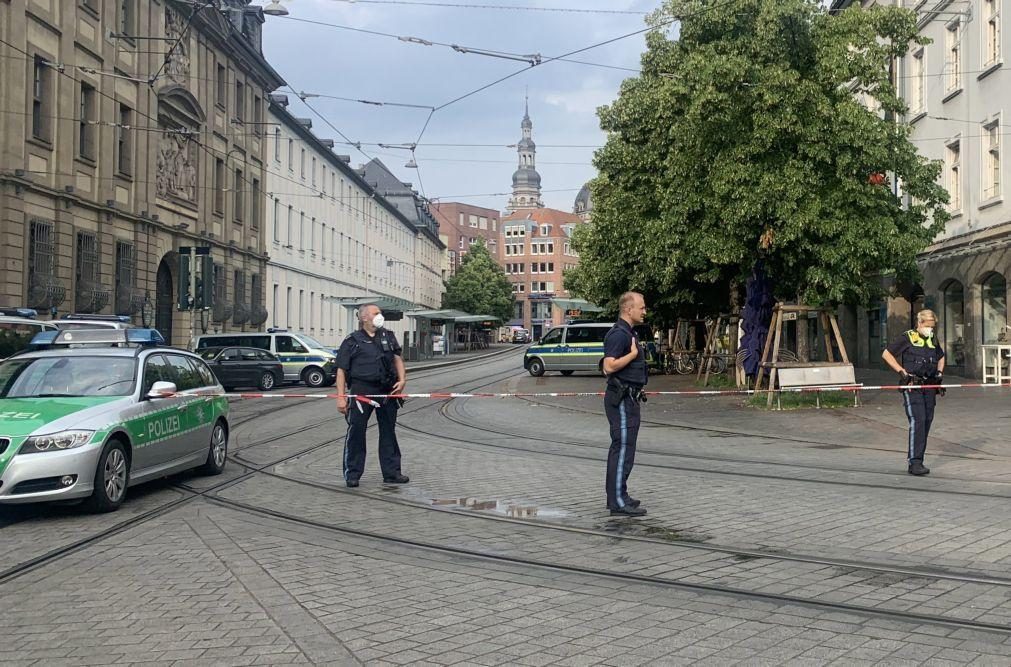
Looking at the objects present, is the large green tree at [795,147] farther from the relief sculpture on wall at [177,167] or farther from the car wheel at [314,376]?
the relief sculpture on wall at [177,167]

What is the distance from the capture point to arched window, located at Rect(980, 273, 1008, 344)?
2481 cm

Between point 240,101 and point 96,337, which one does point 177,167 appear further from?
point 96,337

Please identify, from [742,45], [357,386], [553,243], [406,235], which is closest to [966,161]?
[742,45]

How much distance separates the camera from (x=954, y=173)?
27.9 metres

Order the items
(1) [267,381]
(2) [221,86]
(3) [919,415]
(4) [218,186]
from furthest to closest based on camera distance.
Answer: (2) [221,86]
(4) [218,186]
(1) [267,381]
(3) [919,415]

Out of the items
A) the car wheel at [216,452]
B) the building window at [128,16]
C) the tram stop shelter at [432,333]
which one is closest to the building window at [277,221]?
the tram stop shelter at [432,333]

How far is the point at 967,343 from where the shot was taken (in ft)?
85.8

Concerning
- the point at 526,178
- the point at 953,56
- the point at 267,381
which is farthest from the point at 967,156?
the point at 526,178

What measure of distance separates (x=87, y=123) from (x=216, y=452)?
68.5 ft

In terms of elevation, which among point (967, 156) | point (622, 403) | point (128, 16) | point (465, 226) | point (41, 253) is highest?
point (465, 226)

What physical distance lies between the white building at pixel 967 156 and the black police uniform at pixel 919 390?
14451 millimetres

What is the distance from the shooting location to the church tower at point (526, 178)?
174 m

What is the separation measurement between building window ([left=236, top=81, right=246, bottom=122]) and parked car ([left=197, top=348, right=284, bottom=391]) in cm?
1516

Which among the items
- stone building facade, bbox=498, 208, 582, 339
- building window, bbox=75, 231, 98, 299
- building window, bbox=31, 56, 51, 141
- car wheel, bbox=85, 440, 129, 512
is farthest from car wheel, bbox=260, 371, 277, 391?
stone building facade, bbox=498, 208, 582, 339
